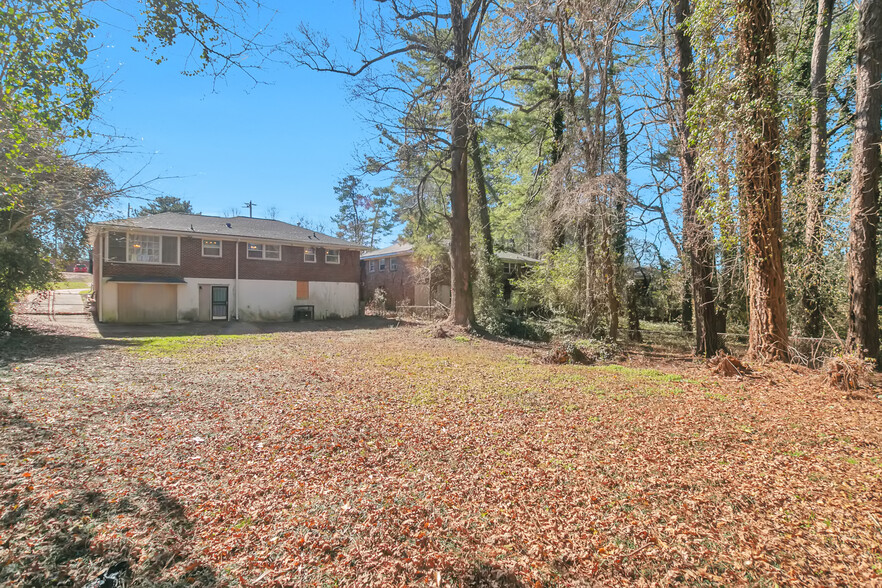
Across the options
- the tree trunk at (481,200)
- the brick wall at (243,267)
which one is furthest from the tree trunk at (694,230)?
the brick wall at (243,267)

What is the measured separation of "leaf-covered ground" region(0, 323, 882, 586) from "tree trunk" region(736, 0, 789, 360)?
1.18 metres

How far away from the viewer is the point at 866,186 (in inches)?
288

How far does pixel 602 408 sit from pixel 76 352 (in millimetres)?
11914

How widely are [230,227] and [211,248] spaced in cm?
200

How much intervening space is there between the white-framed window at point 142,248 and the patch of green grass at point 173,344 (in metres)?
6.85

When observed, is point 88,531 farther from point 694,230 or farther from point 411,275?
point 411,275

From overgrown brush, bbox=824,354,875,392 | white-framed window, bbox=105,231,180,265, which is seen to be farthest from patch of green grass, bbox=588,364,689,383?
white-framed window, bbox=105,231,180,265

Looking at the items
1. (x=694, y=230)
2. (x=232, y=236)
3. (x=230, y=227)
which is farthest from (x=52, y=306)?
(x=694, y=230)

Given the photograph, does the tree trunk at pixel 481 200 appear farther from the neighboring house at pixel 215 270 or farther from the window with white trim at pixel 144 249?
the window with white trim at pixel 144 249

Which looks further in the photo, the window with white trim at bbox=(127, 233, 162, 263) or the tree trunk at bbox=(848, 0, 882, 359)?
the window with white trim at bbox=(127, 233, 162, 263)

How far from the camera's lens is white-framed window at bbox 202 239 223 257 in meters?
19.8

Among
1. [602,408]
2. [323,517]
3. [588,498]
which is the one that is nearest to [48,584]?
[323,517]

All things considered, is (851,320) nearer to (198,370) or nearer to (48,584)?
(48,584)

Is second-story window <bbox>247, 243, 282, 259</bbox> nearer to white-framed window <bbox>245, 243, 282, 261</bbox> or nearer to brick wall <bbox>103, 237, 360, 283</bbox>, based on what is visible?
white-framed window <bbox>245, 243, 282, 261</bbox>
